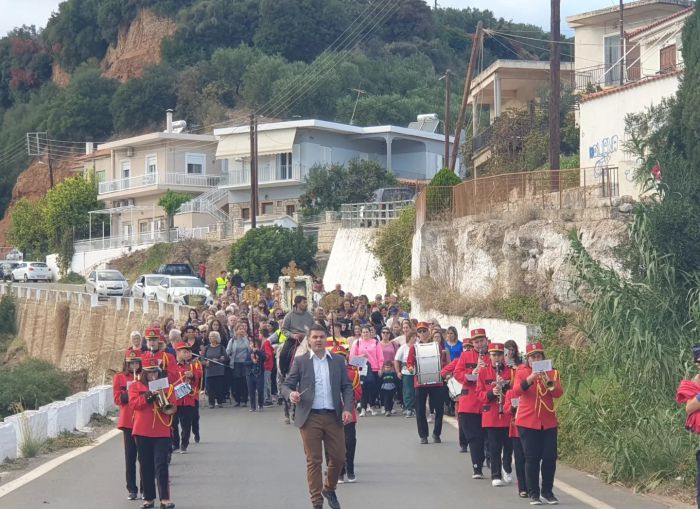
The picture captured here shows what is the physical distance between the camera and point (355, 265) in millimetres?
42625

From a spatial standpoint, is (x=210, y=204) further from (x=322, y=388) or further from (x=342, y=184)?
(x=322, y=388)

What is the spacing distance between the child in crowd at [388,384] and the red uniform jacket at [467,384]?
7.60m

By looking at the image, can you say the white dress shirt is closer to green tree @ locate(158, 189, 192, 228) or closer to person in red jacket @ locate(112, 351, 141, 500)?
person in red jacket @ locate(112, 351, 141, 500)

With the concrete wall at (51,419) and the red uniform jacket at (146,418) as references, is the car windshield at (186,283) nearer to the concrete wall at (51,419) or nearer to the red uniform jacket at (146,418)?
the concrete wall at (51,419)

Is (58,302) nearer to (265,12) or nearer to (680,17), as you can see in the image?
(680,17)

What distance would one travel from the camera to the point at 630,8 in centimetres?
4697

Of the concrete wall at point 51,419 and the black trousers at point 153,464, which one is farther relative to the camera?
the concrete wall at point 51,419

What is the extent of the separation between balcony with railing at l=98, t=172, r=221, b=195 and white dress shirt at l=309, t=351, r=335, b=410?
62234mm

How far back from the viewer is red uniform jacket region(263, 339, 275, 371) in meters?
22.8

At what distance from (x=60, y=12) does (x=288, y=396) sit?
4453 inches

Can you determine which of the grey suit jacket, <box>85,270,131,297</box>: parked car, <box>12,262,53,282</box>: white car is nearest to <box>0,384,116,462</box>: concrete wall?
the grey suit jacket

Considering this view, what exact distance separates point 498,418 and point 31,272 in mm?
59440

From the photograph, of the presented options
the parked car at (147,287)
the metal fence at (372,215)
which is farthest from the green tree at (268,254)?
the parked car at (147,287)

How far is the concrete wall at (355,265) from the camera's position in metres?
40.2
